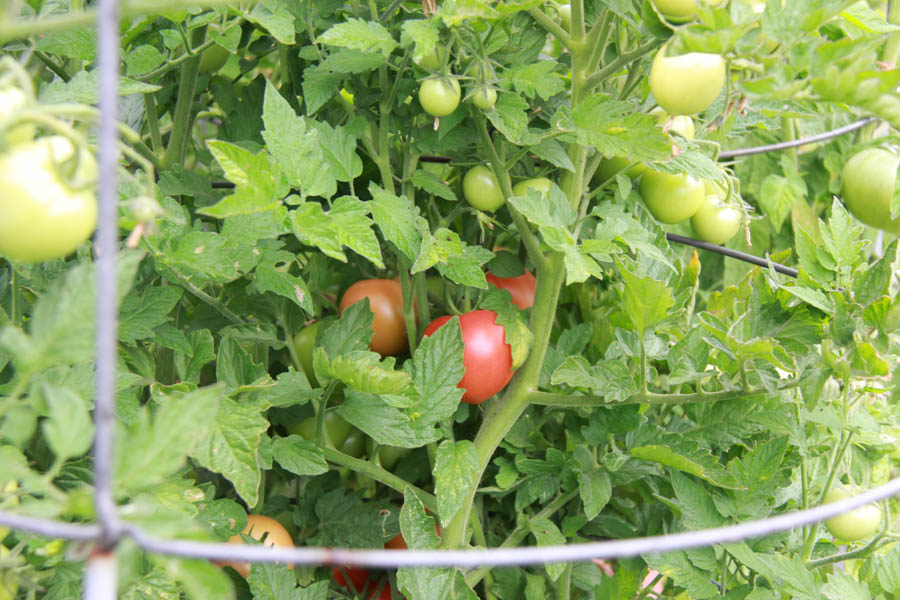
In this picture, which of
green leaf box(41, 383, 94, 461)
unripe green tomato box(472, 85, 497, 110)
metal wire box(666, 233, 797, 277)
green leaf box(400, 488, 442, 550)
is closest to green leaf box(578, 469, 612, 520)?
green leaf box(400, 488, 442, 550)

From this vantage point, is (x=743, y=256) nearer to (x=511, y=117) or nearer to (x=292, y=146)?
(x=511, y=117)

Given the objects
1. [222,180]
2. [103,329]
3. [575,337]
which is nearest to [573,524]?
[575,337]

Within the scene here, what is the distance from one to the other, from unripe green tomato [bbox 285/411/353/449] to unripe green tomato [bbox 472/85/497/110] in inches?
12.3

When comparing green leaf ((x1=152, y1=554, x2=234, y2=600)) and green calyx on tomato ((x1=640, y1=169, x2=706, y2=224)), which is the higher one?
green leaf ((x1=152, y1=554, x2=234, y2=600))

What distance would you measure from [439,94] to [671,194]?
0.84ft

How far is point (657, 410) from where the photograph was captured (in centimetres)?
89

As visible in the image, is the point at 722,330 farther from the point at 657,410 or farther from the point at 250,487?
the point at 250,487

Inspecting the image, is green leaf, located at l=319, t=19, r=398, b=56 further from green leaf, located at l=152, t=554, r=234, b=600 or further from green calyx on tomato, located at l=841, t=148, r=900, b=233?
green calyx on tomato, located at l=841, t=148, r=900, b=233

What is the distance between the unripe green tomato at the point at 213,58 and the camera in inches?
29.5

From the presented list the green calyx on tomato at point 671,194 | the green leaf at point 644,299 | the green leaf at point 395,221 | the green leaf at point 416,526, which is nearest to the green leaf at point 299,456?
the green leaf at point 416,526

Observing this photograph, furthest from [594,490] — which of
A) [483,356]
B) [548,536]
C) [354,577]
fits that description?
[354,577]

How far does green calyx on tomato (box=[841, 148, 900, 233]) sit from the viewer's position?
748mm

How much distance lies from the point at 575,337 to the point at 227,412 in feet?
1.22

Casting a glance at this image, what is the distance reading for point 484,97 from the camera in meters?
0.62
